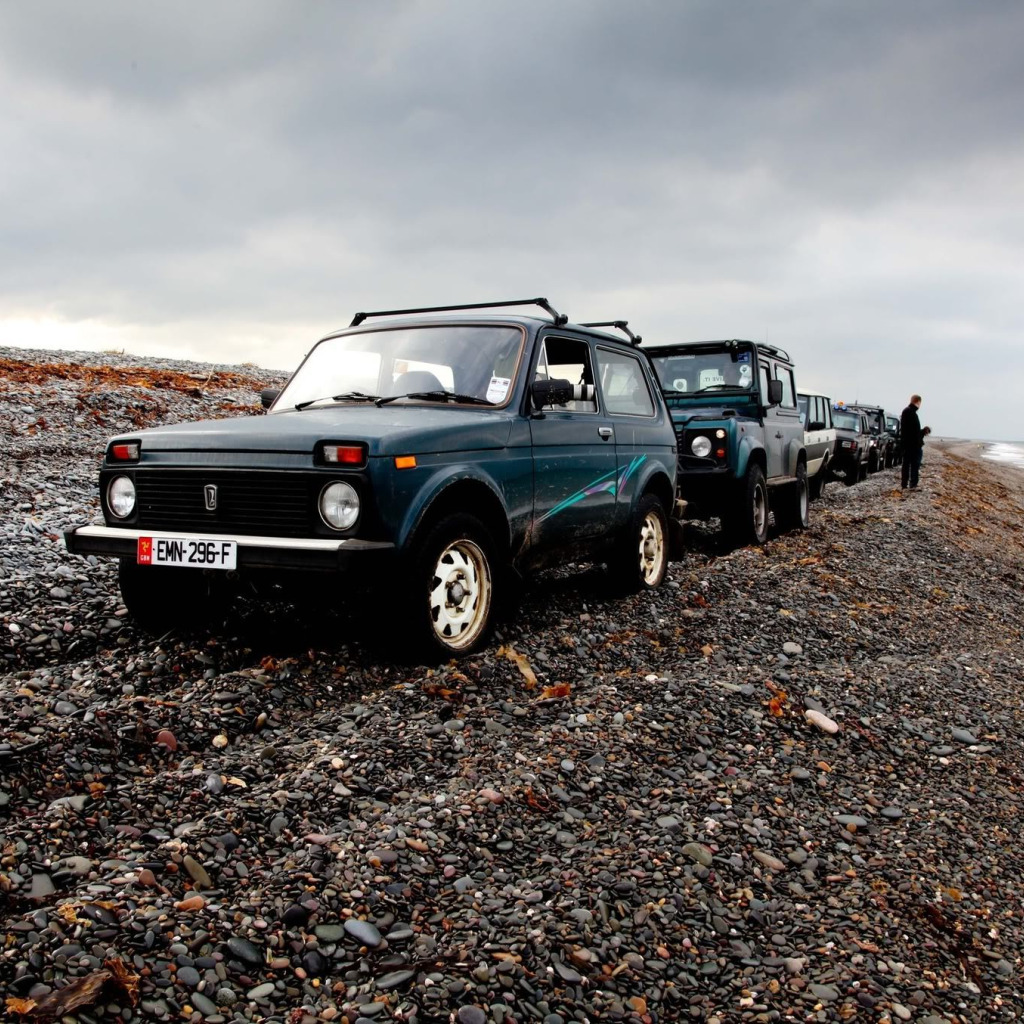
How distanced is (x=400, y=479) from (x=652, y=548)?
3371 millimetres

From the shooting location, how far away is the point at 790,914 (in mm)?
2896

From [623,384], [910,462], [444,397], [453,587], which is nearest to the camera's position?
[453,587]

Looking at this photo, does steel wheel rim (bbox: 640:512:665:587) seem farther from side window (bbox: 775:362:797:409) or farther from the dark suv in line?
side window (bbox: 775:362:797:409)

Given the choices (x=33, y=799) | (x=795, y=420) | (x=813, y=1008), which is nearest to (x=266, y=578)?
(x=33, y=799)

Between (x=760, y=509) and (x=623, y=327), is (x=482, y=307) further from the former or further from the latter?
(x=760, y=509)

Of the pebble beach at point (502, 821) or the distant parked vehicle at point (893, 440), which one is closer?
the pebble beach at point (502, 821)

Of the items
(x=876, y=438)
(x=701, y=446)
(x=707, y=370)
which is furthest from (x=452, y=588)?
(x=876, y=438)

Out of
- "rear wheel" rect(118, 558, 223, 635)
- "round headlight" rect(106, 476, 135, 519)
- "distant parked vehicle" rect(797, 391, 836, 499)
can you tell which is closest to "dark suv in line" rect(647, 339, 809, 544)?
"distant parked vehicle" rect(797, 391, 836, 499)

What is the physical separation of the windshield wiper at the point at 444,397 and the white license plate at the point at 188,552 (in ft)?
4.42

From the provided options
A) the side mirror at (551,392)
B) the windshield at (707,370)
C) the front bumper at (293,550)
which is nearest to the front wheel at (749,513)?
the windshield at (707,370)

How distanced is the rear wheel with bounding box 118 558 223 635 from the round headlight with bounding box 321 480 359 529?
1.03m

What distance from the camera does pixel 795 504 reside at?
1177 centimetres

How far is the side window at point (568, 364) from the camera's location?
233 inches

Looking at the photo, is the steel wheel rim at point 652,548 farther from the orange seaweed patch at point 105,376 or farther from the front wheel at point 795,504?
the orange seaweed patch at point 105,376
